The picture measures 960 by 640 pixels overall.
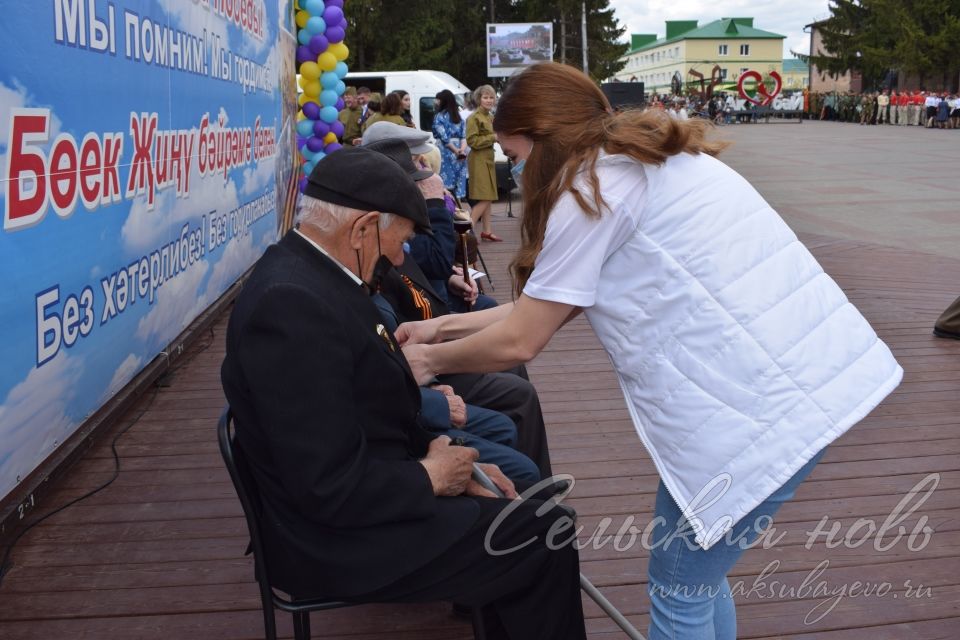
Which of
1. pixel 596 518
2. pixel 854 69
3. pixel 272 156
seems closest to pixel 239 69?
pixel 272 156

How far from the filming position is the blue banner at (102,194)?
11.0 ft

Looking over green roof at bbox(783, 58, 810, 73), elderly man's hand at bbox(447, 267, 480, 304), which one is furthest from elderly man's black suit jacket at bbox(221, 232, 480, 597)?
green roof at bbox(783, 58, 810, 73)

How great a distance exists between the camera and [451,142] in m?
12.6

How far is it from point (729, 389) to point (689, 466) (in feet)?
0.60

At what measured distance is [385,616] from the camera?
10.1ft

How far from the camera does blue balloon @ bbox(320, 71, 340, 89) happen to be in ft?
34.3

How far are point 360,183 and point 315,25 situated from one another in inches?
342

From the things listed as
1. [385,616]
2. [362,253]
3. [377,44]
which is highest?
[377,44]

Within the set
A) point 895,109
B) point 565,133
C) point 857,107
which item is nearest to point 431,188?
point 565,133

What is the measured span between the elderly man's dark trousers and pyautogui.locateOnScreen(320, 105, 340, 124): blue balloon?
28.9 ft

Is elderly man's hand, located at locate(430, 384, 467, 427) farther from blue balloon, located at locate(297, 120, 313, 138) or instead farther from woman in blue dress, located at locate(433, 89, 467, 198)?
woman in blue dress, located at locate(433, 89, 467, 198)

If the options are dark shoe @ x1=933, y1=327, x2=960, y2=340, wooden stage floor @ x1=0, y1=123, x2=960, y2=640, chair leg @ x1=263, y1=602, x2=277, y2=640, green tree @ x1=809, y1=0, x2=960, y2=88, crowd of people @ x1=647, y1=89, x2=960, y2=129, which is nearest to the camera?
chair leg @ x1=263, y1=602, x2=277, y2=640

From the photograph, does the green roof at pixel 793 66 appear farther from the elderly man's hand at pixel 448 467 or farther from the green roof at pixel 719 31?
the elderly man's hand at pixel 448 467

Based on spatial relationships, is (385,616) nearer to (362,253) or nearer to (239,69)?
(362,253)
